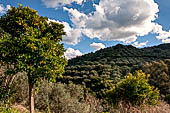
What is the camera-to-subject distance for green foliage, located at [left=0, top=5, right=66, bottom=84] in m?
4.13

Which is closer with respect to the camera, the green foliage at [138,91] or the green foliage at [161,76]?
the green foliage at [138,91]

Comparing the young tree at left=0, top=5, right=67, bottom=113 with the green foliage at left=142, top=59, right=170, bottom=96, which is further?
the green foliage at left=142, top=59, right=170, bottom=96

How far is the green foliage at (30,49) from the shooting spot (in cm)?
413

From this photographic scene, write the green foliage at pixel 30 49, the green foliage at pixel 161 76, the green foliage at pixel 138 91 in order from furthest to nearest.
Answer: the green foliage at pixel 161 76 → the green foliage at pixel 138 91 → the green foliage at pixel 30 49

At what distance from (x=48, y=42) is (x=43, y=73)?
1038mm

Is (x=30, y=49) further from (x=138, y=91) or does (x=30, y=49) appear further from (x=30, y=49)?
(x=138, y=91)

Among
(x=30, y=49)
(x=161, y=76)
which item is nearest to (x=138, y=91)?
(x=30, y=49)

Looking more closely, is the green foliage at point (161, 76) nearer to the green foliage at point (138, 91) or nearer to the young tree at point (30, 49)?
the green foliage at point (138, 91)

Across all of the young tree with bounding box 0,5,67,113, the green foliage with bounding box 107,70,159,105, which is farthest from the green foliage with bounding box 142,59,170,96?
the young tree with bounding box 0,5,67,113

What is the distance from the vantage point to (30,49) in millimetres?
4094

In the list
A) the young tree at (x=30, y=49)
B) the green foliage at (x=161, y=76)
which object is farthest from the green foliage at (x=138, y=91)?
the green foliage at (x=161, y=76)

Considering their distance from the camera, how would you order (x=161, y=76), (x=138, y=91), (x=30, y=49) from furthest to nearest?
1. (x=161, y=76)
2. (x=138, y=91)
3. (x=30, y=49)

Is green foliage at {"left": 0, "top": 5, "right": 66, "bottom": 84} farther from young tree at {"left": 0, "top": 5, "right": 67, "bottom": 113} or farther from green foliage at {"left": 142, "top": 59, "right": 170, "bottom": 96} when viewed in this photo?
green foliage at {"left": 142, "top": 59, "right": 170, "bottom": 96}

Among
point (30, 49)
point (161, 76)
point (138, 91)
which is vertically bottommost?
point (138, 91)
